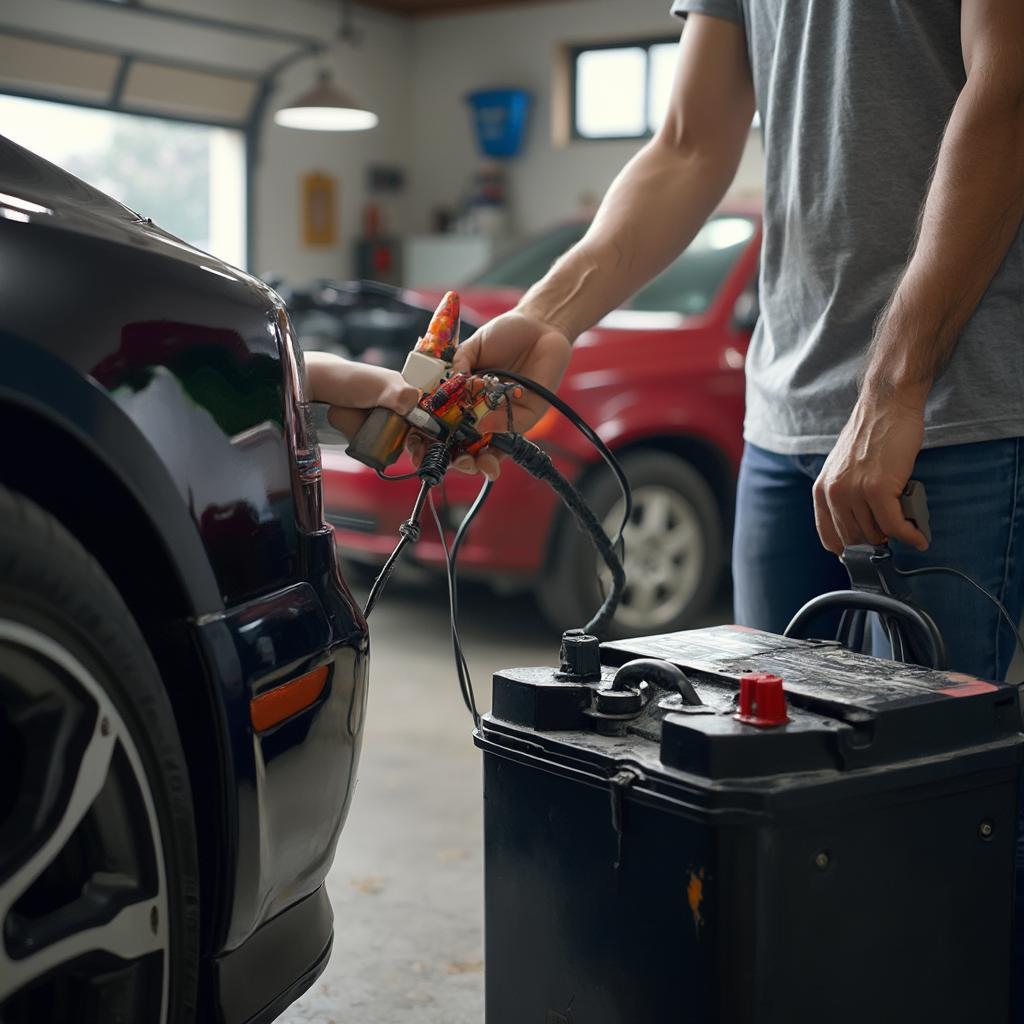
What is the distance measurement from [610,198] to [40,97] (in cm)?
708

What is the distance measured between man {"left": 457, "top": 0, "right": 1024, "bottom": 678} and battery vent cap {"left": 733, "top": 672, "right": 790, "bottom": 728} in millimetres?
339

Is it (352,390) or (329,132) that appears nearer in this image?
(352,390)

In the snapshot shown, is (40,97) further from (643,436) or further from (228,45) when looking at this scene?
Answer: (643,436)

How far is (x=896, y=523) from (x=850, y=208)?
42cm

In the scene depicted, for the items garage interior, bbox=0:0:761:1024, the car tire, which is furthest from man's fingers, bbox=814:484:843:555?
garage interior, bbox=0:0:761:1024

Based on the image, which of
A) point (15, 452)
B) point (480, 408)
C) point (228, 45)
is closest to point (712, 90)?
point (480, 408)

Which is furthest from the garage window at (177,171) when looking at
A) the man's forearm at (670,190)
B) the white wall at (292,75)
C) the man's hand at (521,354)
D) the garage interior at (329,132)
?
the man's hand at (521,354)

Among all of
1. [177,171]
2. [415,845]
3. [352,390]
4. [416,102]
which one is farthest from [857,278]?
[416,102]

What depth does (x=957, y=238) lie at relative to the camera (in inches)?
56.6

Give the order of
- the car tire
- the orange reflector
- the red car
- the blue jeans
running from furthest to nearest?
1. the car tire
2. the red car
3. the blue jeans
4. the orange reflector

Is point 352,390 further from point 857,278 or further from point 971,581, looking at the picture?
point 971,581

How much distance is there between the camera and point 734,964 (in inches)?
45.0

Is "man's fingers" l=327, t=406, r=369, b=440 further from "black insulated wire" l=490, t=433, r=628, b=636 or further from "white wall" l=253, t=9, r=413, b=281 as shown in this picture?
"white wall" l=253, t=9, r=413, b=281

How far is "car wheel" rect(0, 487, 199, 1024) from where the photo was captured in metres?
1.14
